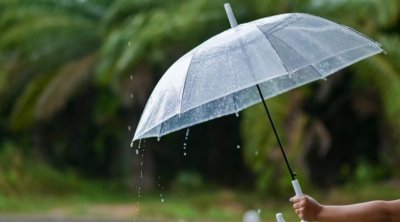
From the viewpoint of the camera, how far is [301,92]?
1495 cm

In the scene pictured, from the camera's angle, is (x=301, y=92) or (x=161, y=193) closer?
(x=301, y=92)

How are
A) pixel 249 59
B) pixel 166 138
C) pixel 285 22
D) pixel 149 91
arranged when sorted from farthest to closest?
pixel 166 138 < pixel 149 91 < pixel 285 22 < pixel 249 59

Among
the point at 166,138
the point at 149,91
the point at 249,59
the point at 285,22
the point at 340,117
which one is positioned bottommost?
the point at 249,59

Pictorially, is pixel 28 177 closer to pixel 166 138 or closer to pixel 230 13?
pixel 166 138

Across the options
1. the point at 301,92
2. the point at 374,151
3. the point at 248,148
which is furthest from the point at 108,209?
the point at 374,151

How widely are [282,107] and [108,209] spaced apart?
330 cm

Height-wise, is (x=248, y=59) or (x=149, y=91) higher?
(x=149, y=91)

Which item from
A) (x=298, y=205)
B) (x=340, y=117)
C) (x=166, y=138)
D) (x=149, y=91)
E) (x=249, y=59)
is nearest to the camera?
(x=298, y=205)

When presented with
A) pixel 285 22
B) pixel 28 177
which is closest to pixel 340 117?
pixel 28 177

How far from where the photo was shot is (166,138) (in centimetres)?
1922

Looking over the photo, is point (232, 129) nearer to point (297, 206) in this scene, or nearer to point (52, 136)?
point (52, 136)

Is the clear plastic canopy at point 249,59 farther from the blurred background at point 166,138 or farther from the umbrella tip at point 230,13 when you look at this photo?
the blurred background at point 166,138

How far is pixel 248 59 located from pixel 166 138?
49.0ft

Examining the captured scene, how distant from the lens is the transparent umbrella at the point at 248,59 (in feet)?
14.2
